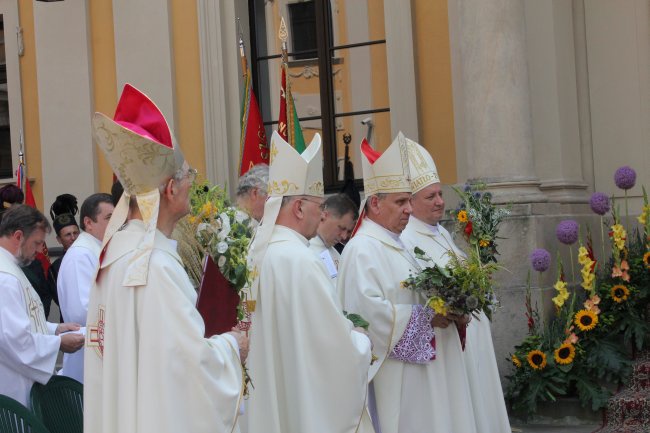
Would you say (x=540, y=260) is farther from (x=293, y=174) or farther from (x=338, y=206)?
(x=293, y=174)

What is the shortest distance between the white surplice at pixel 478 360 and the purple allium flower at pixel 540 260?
150cm

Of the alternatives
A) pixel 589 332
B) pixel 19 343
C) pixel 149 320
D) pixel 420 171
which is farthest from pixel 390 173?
pixel 589 332

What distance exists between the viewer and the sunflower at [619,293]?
8.90 meters

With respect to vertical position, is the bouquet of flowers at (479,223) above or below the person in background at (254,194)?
below

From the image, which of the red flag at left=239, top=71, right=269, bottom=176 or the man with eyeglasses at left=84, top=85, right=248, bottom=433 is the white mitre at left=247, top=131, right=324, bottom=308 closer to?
the man with eyeglasses at left=84, top=85, right=248, bottom=433

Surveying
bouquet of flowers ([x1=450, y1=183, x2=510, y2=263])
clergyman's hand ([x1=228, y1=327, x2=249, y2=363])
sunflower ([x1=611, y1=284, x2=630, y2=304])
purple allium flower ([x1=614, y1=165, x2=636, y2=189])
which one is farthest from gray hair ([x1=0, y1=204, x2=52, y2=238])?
purple allium flower ([x1=614, y1=165, x2=636, y2=189])

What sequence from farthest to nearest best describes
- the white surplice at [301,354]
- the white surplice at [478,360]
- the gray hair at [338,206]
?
the gray hair at [338,206] → the white surplice at [478,360] → the white surplice at [301,354]

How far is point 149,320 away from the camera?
4035mm

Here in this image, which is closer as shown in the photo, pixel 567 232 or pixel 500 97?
pixel 567 232

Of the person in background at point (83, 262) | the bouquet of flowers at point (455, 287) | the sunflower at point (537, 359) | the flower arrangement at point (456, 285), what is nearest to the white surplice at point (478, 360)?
the flower arrangement at point (456, 285)

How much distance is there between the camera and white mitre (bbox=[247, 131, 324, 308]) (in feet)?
17.9

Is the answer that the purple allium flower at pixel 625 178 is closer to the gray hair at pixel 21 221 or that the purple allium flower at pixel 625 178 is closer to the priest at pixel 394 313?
the priest at pixel 394 313

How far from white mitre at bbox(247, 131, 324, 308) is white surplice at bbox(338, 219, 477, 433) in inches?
30.2

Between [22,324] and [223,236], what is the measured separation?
1.60 m
